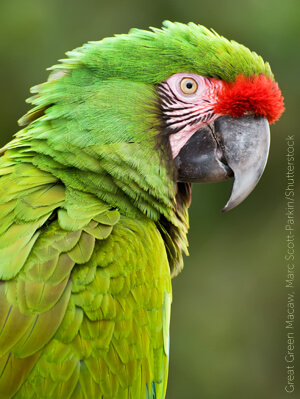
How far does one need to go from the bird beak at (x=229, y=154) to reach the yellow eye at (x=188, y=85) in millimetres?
118

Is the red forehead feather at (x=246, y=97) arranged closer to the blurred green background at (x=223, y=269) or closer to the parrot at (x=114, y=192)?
the parrot at (x=114, y=192)

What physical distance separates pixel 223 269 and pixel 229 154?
2.48 metres

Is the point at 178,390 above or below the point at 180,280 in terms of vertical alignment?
below

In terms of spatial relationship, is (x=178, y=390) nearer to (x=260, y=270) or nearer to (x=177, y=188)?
(x=260, y=270)

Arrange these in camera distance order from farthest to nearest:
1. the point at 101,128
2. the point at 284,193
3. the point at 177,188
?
the point at 284,193 → the point at 177,188 → the point at 101,128

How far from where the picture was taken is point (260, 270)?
3930 mm

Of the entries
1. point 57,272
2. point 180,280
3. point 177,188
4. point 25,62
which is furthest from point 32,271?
point 180,280

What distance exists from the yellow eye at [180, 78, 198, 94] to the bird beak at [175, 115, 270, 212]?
0.39 ft

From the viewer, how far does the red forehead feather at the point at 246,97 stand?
Result: 5.23 feet

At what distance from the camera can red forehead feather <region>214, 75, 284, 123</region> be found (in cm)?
159

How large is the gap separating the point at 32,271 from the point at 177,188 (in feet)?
1.91

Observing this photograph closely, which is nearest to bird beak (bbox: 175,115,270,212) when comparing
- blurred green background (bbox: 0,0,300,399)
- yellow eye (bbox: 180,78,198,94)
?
yellow eye (bbox: 180,78,198,94)

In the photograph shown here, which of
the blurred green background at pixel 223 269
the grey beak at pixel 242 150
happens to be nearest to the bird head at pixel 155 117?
the grey beak at pixel 242 150

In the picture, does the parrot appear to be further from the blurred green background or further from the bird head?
the blurred green background
